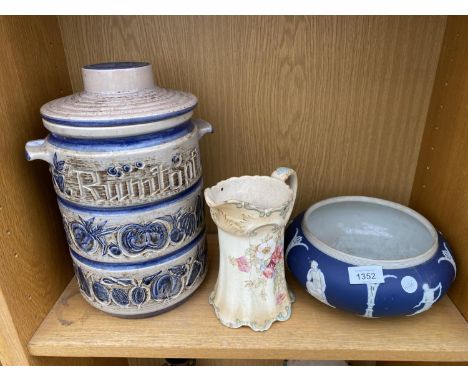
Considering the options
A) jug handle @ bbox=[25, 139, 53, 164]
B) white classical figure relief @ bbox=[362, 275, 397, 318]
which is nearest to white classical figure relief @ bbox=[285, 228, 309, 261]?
white classical figure relief @ bbox=[362, 275, 397, 318]

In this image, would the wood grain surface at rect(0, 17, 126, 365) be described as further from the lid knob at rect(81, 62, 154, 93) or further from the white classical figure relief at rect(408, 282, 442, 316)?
the white classical figure relief at rect(408, 282, 442, 316)

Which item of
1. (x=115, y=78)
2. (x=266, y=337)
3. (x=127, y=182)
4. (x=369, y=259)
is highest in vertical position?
(x=115, y=78)

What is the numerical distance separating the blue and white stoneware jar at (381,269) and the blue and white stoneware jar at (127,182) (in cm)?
16

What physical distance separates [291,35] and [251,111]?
0.42ft

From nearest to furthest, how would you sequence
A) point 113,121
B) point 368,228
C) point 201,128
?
point 113,121 < point 201,128 < point 368,228

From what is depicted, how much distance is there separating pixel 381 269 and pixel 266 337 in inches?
6.8

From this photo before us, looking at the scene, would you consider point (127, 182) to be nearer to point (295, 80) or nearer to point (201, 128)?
point (201, 128)

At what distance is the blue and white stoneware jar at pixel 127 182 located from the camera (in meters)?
0.44

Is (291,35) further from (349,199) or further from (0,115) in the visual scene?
(0,115)

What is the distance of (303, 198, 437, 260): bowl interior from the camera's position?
2.03 feet

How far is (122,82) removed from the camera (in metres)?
0.47

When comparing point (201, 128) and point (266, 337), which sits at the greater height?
point (201, 128)

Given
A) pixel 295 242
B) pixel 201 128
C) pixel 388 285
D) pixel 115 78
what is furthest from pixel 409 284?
pixel 115 78

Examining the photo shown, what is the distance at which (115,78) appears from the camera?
18.4 inches
